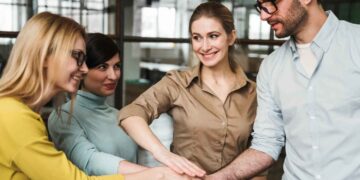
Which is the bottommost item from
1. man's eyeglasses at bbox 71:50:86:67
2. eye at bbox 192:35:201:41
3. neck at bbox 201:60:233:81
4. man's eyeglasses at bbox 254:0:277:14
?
neck at bbox 201:60:233:81

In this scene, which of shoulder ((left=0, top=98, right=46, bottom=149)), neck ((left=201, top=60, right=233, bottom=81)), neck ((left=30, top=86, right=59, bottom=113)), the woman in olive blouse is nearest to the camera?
shoulder ((left=0, top=98, right=46, bottom=149))

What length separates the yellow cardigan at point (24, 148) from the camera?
50.3 inches

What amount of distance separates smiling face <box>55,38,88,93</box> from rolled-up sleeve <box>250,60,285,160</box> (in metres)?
0.69

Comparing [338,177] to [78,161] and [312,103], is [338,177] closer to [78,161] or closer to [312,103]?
[312,103]

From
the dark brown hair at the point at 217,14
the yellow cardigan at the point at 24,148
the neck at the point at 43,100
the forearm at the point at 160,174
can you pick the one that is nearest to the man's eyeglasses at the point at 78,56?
the neck at the point at 43,100

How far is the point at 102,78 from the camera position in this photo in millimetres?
1911

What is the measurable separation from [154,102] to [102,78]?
0.98 ft

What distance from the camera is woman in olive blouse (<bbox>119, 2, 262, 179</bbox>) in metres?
1.77

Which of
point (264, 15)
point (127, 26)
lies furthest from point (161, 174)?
point (127, 26)

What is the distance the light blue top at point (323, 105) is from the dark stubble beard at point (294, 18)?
0.09 m

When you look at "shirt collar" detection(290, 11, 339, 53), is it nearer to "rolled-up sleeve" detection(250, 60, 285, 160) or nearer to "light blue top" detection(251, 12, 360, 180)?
"light blue top" detection(251, 12, 360, 180)

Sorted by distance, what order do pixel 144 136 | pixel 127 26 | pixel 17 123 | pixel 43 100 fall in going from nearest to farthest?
pixel 17 123 < pixel 43 100 < pixel 144 136 < pixel 127 26

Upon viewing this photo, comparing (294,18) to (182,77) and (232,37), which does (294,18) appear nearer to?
(232,37)

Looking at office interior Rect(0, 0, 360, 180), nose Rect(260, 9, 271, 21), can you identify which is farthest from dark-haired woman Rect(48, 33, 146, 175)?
nose Rect(260, 9, 271, 21)
